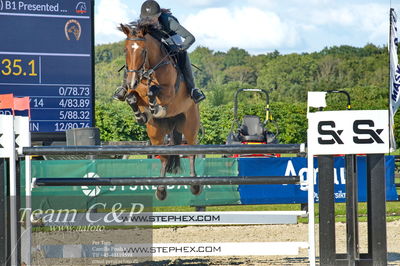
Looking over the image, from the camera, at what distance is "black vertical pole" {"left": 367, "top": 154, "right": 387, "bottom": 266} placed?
3637 millimetres

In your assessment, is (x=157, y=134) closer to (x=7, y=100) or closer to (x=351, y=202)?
(x=7, y=100)

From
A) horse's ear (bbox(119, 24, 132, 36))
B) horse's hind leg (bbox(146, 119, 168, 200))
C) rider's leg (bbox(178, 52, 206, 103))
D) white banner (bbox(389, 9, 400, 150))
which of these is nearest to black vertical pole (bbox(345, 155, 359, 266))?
horse's hind leg (bbox(146, 119, 168, 200))

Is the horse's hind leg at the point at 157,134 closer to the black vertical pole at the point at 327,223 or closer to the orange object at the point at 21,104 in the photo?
the orange object at the point at 21,104

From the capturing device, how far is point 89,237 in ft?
24.9

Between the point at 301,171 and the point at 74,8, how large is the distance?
3955 millimetres

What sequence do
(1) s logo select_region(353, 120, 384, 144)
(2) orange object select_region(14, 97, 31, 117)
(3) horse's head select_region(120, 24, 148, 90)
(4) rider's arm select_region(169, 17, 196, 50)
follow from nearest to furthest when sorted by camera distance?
(1) s logo select_region(353, 120, 384, 144) → (3) horse's head select_region(120, 24, 148, 90) → (4) rider's arm select_region(169, 17, 196, 50) → (2) orange object select_region(14, 97, 31, 117)

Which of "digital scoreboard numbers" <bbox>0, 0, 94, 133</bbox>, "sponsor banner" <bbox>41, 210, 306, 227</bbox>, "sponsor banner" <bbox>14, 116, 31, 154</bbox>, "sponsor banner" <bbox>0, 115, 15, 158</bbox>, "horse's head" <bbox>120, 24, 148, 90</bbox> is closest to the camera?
"sponsor banner" <bbox>0, 115, 15, 158</bbox>

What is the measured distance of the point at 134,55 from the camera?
23.8 feet

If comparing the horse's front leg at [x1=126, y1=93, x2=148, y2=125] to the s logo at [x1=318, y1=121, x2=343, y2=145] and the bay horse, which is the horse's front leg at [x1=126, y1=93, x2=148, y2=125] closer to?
the bay horse

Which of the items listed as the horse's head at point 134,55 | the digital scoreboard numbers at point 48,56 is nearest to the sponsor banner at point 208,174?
the digital scoreboard numbers at point 48,56

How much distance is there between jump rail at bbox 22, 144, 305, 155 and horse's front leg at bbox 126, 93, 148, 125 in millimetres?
3299

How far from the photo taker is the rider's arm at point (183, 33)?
7.67 meters

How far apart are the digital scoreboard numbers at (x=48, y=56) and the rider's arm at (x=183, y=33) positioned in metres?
1.93

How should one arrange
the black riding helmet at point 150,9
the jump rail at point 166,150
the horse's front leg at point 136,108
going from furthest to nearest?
1. the black riding helmet at point 150,9
2. the horse's front leg at point 136,108
3. the jump rail at point 166,150
